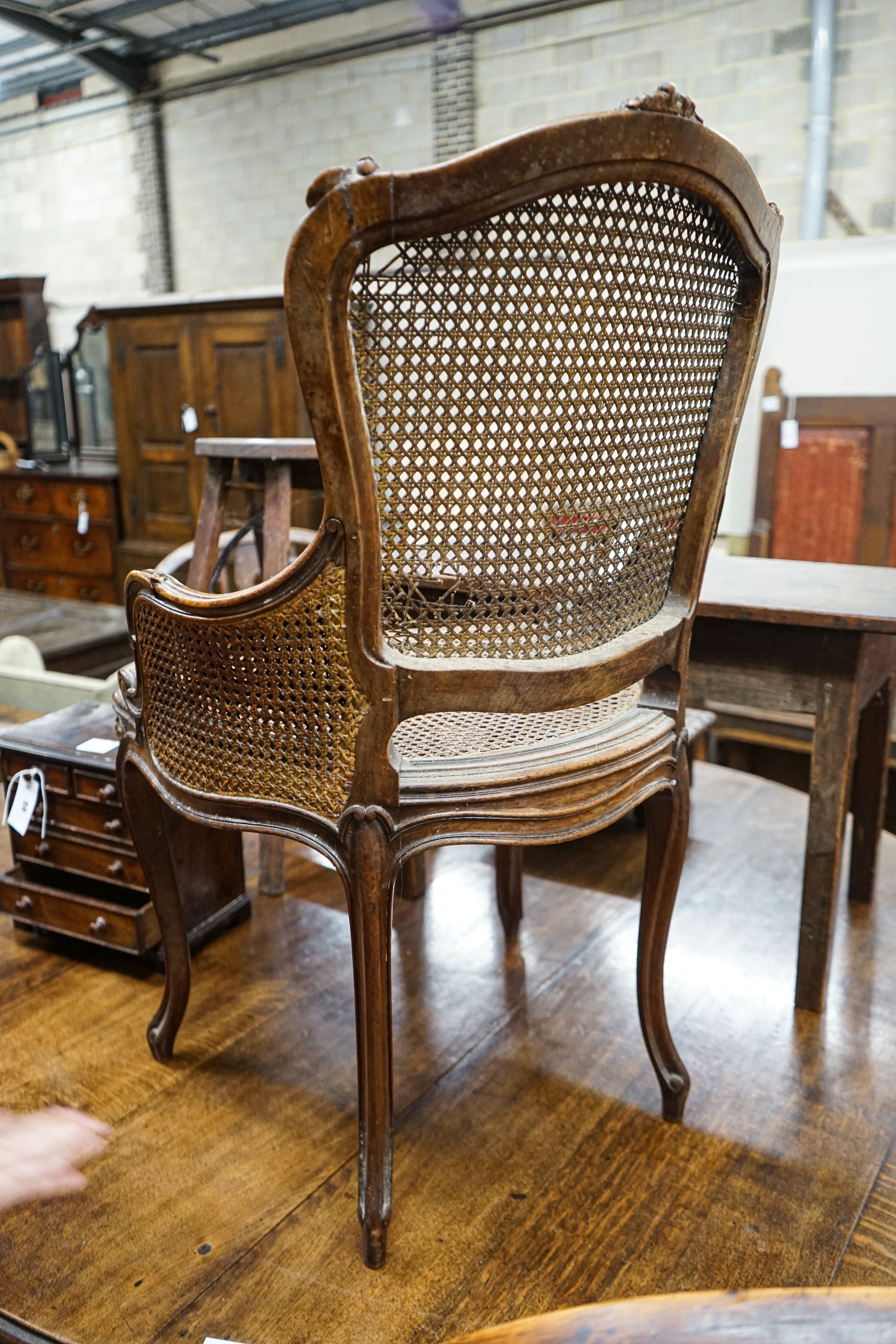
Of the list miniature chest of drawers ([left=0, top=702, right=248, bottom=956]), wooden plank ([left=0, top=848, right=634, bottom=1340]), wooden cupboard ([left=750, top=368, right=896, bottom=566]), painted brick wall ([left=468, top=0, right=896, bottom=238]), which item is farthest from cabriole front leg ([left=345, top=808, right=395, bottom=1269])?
painted brick wall ([left=468, top=0, right=896, bottom=238])

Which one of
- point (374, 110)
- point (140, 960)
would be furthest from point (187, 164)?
point (140, 960)

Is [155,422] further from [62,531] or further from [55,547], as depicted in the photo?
[55,547]

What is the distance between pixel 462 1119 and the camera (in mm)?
1415

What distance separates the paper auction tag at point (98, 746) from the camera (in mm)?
1761

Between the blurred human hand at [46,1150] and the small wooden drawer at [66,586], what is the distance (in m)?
5.13

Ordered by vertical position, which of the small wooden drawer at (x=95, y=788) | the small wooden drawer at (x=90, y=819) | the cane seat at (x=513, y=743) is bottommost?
the small wooden drawer at (x=90, y=819)

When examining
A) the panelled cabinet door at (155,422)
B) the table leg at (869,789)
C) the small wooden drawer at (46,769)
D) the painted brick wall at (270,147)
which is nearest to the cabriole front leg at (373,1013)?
the small wooden drawer at (46,769)

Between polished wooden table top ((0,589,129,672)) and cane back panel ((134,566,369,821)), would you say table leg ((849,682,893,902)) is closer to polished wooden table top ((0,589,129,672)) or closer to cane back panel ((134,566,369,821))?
cane back panel ((134,566,369,821))

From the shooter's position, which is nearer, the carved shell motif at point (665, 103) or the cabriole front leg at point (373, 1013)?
the carved shell motif at point (665, 103)

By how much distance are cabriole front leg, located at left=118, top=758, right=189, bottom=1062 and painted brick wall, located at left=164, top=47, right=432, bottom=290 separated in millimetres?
5604

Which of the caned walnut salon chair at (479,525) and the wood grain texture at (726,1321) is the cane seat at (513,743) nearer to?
the caned walnut salon chair at (479,525)

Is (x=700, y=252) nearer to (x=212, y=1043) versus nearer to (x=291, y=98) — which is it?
(x=212, y=1043)

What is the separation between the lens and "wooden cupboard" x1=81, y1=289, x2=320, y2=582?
5266mm

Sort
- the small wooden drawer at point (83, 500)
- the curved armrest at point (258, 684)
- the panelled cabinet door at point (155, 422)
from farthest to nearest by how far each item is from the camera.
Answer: the small wooden drawer at point (83, 500), the panelled cabinet door at point (155, 422), the curved armrest at point (258, 684)
